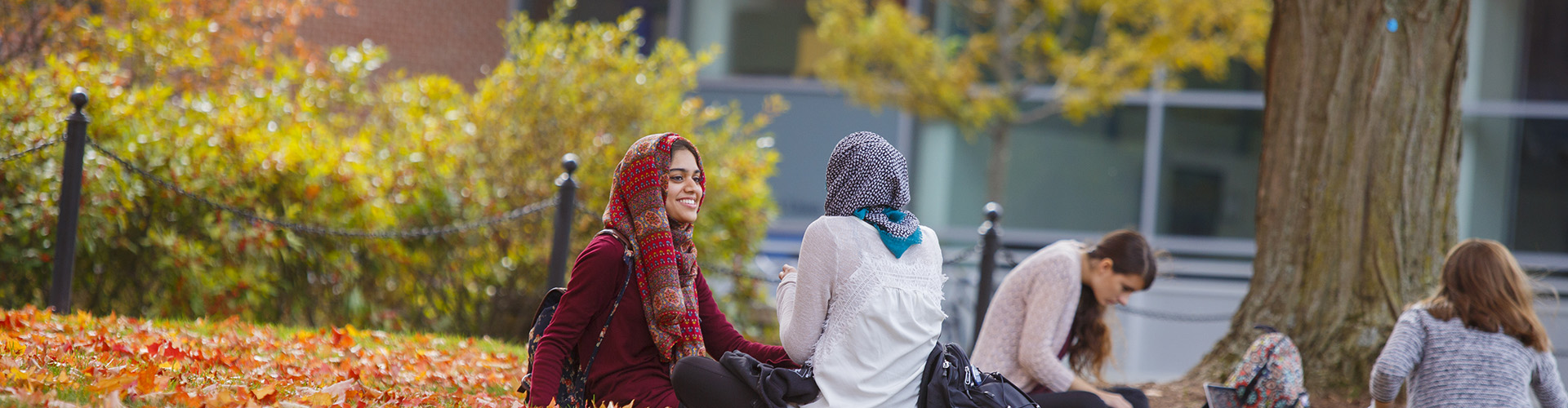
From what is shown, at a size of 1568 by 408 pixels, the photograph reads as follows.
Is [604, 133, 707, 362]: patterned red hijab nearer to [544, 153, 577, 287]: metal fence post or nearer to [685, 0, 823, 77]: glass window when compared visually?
[544, 153, 577, 287]: metal fence post

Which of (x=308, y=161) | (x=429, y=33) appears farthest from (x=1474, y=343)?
(x=429, y=33)

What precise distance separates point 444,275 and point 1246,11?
6.64 m

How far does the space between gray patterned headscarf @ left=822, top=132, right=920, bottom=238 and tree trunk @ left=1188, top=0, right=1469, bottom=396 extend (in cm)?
271

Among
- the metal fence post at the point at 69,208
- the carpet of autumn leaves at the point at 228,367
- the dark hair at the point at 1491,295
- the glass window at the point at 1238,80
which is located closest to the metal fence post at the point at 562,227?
the carpet of autumn leaves at the point at 228,367

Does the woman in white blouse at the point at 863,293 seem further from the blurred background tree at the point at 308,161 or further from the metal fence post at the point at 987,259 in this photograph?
the blurred background tree at the point at 308,161

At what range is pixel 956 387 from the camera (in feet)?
10.1

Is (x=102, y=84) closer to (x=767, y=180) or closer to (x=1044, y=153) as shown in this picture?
(x=767, y=180)

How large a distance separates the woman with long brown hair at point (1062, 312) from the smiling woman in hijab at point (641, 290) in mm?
1031

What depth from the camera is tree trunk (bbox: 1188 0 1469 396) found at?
16.2 ft

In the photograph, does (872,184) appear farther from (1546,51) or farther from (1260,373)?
(1546,51)

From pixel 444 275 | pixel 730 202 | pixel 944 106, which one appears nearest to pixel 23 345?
pixel 444 275

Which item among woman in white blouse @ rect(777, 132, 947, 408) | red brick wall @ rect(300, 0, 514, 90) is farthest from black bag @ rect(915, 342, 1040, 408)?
red brick wall @ rect(300, 0, 514, 90)

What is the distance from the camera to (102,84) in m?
6.09

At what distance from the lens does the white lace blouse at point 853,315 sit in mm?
2957
